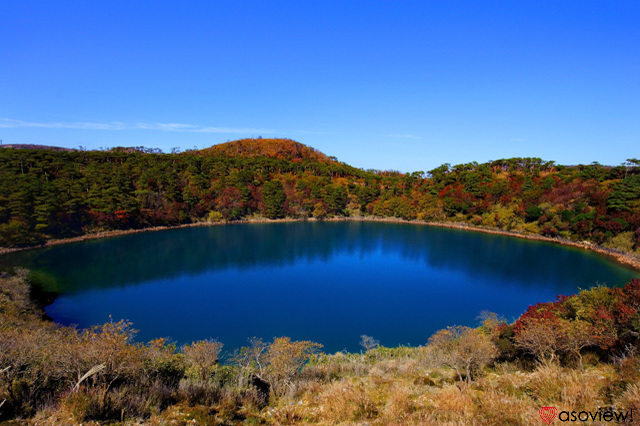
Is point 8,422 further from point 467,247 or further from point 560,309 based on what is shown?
point 467,247

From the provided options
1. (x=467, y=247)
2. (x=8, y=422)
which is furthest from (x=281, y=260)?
(x=8, y=422)

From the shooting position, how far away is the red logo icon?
506cm

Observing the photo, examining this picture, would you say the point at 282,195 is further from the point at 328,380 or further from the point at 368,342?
the point at 328,380

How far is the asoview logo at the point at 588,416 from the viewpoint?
4.83 metres

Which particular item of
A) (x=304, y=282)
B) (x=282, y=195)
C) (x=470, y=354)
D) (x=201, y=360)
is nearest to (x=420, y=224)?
(x=282, y=195)

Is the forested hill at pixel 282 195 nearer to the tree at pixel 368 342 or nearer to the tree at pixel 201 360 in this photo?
the tree at pixel 368 342

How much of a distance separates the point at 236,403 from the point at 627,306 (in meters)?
12.2

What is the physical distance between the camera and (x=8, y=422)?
5609mm

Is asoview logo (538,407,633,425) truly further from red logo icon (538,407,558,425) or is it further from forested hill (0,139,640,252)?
forested hill (0,139,640,252)

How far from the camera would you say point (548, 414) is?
5309mm

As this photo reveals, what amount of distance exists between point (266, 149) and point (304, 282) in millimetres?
95200

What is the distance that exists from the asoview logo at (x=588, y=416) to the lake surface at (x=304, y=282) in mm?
11832

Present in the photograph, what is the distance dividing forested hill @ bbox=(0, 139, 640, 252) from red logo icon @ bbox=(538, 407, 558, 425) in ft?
137

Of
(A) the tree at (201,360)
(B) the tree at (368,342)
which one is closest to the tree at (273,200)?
(B) the tree at (368,342)
